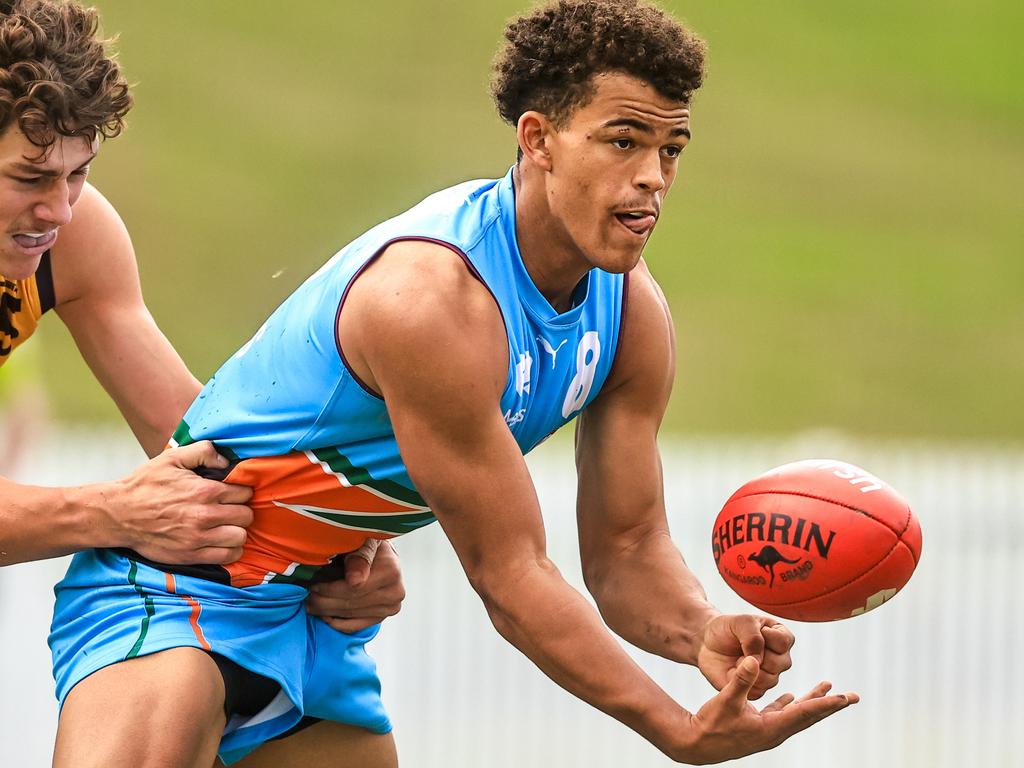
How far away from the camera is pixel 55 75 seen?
4094 millimetres

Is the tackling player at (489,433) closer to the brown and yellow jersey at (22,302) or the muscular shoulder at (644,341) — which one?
the muscular shoulder at (644,341)

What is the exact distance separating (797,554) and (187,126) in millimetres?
18613

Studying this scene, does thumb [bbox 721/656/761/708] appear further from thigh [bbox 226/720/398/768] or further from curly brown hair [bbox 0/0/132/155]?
curly brown hair [bbox 0/0/132/155]

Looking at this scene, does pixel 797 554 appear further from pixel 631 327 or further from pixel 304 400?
pixel 304 400

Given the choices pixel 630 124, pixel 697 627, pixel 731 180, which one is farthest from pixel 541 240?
pixel 731 180

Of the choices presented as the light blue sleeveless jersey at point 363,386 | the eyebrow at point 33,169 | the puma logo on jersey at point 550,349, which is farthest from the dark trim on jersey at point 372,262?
the eyebrow at point 33,169

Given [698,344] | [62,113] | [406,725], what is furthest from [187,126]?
[62,113]

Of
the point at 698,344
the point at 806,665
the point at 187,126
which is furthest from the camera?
the point at 187,126

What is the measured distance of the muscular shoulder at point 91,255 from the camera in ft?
14.8

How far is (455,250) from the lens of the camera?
380cm

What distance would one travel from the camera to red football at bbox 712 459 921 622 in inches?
157

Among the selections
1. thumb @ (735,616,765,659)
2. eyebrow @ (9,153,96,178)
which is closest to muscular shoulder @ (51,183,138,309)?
eyebrow @ (9,153,96,178)

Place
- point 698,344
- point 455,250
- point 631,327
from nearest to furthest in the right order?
point 455,250
point 631,327
point 698,344

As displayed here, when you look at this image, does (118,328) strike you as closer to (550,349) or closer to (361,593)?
(361,593)
